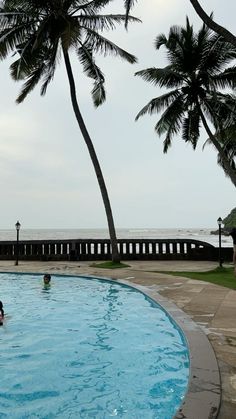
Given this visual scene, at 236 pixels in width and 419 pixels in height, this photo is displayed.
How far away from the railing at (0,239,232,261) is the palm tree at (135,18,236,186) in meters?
6.91

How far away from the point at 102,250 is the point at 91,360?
18.8 m

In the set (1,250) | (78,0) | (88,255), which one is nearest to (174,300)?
(88,255)

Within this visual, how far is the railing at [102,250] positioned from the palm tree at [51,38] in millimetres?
4571

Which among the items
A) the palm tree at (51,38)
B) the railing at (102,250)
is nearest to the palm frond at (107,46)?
the palm tree at (51,38)

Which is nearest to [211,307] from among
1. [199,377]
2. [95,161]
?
[199,377]

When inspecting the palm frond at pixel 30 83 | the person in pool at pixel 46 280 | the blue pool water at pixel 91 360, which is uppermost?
the palm frond at pixel 30 83

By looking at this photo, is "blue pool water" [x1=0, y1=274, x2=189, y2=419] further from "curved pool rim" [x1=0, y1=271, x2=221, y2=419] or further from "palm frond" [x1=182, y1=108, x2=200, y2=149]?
"palm frond" [x1=182, y1=108, x2=200, y2=149]

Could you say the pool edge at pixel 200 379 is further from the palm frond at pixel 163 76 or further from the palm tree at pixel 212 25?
the palm frond at pixel 163 76

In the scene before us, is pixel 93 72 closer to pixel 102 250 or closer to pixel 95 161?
pixel 95 161

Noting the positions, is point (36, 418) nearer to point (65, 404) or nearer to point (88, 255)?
point (65, 404)

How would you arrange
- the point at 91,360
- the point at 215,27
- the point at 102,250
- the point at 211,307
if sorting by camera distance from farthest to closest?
1. the point at 102,250
2. the point at 211,307
3. the point at 215,27
4. the point at 91,360

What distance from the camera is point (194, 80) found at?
21484 mm

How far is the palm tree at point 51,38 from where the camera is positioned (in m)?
19.3

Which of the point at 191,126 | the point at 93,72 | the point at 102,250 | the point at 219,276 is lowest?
the point at 219,276
